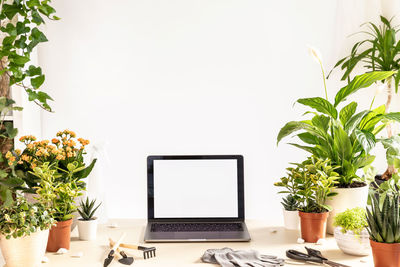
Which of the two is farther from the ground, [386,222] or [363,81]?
[363,81]

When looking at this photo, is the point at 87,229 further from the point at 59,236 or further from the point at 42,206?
the point at 42,206

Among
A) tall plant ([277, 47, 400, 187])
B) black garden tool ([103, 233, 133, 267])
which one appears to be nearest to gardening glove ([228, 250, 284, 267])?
black garden tool ([103, 233, 133, 267])

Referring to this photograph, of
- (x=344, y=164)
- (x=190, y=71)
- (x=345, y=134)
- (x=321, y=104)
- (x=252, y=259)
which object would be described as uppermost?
(x=190, y=71)

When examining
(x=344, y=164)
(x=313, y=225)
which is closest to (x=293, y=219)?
(x=313, y=225)

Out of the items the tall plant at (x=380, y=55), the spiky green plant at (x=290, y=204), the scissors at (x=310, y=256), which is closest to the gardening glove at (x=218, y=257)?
the scissors at (x=310, y=256)

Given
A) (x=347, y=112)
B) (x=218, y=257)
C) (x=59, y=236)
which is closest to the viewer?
(x=218, y=257)

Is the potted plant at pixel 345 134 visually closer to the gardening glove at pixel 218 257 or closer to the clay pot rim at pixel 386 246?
the clay pot rim at pixel 386 246

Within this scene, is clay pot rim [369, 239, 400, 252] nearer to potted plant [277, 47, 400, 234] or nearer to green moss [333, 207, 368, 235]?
green moss [333, 207, 368, 235]

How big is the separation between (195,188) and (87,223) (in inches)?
19.5

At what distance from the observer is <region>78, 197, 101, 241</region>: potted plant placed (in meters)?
1.72

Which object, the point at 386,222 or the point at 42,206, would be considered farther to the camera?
the point at 42,206

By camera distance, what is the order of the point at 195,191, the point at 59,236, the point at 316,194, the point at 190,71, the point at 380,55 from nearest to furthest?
the point at 59,236 < the point at 316,194 < the point at 195,191 < the point at 380,55 < the point at 190,71

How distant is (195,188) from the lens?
6.41ft

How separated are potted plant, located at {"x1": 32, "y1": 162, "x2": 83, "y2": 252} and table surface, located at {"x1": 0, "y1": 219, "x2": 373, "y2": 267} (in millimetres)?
49
